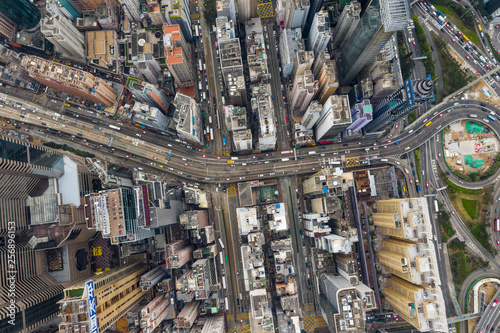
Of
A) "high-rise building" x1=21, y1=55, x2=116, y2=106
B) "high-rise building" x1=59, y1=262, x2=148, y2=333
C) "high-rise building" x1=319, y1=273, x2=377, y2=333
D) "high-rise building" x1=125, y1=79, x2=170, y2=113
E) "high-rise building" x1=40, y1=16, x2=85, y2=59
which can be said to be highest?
"high-rise building" x1=40, y1=16, x2=85, y2=59

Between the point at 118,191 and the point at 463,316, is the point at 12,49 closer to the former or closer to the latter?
the point at 118,191

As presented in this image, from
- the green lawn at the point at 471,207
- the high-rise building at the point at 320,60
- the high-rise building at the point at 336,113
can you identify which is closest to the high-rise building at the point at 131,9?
the high-rise building at the point at 320,60

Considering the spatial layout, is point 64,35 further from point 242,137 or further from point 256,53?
point 242,137

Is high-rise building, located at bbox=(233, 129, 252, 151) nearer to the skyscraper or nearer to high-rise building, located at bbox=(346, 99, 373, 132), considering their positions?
high-rise building, located at bbox=(346, 99, 373, 132)

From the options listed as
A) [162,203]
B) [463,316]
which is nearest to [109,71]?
[162,203]

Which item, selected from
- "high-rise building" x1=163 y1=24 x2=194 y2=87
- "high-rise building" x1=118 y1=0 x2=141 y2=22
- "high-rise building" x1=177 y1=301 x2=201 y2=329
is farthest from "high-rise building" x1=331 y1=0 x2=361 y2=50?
"high-rise building" x1=177 y1=301 x2=201 y2=329

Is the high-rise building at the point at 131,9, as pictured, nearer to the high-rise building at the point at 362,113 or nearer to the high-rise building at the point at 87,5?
the high-rise building at the point at 87,5
